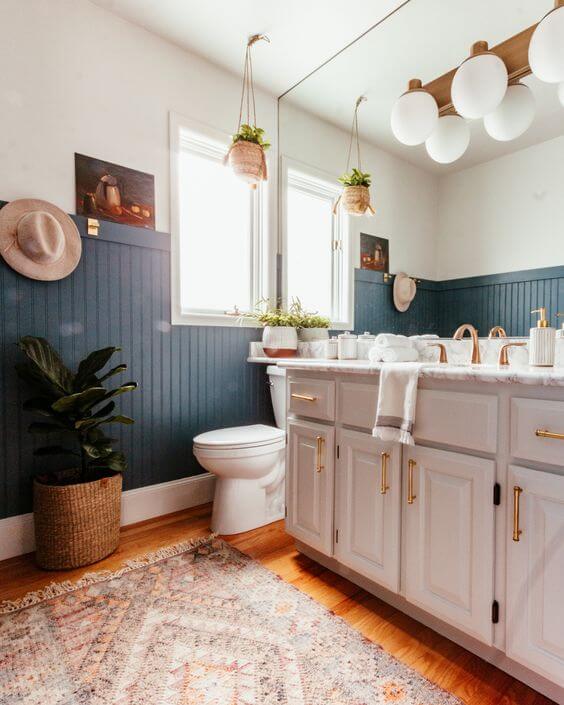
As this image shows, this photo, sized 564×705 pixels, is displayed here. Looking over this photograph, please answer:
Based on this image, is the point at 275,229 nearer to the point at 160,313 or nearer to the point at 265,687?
the point at 160,313

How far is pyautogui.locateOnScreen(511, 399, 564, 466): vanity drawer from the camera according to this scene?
97 centimetres

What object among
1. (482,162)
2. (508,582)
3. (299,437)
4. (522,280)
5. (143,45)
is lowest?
(508,582)

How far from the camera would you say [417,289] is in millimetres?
1858

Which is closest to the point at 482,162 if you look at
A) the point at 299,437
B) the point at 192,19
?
the point at 299,437

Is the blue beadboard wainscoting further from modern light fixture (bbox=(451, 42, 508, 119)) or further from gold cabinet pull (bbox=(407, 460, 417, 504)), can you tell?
modern light fixture (bbox=(451, 42, 508, 119))

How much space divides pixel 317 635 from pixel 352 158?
7.43ft

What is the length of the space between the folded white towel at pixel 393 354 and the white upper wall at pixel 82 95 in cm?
139

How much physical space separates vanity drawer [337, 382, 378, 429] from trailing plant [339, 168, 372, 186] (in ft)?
4.21

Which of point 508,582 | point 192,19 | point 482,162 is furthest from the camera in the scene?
point 192,19

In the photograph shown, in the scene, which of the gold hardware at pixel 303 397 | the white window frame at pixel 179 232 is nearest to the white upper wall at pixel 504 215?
the gold hardware at pixel 303 397

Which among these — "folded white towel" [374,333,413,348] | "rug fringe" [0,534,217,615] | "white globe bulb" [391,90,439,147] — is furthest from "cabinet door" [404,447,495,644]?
"white globe bulb" [391,90,439,147]

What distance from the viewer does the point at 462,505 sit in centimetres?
116

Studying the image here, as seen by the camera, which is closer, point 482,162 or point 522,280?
point 522,280

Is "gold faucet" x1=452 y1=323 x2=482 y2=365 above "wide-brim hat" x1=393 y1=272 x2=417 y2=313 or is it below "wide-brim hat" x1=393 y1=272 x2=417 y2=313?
below
